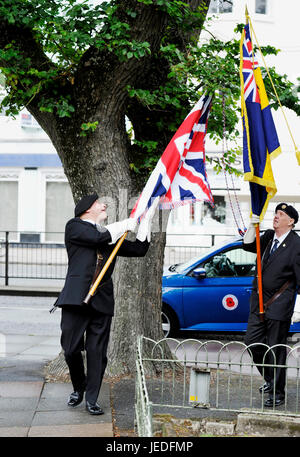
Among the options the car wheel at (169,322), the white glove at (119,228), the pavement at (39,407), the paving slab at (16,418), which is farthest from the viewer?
the car wheel at (169,322)

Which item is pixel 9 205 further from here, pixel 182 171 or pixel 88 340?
pixel 88 340

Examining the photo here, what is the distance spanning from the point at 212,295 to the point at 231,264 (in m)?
0.67

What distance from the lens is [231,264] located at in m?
11.4

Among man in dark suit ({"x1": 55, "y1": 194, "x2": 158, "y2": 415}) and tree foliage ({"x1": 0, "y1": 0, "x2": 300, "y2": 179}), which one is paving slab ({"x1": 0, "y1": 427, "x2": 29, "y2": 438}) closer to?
man in dark suit ({"x1": 55, "y1": 194, "x2": 158, "y2": 415})

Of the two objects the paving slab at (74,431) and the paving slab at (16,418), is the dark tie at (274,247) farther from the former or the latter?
the paving slab at (16,418)

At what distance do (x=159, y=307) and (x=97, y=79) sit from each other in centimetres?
265

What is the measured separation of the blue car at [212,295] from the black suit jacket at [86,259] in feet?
16.0

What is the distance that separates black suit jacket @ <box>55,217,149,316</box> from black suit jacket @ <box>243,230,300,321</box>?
4.51 feet

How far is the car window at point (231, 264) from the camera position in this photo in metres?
11.3

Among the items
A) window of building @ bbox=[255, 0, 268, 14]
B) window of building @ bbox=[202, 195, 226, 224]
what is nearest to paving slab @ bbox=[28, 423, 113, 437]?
window of building @ bbox=[202, 195, 226, 224]

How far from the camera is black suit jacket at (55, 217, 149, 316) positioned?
20.0 ft

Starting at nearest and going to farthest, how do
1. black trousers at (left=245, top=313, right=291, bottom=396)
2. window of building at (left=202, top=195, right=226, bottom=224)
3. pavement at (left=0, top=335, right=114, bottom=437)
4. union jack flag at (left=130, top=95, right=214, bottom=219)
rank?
pavement at (left=0, top=335, right=114, bottom=437) < union jack flag at (left=130, top=95, right=214, bottom=219) < black trousers at (left=245, top=313, right=291, bottom=396) < window of building at (left=202, top=195, right=226, bottom=224)

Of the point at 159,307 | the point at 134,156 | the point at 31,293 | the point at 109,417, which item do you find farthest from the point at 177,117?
the point at 31,293

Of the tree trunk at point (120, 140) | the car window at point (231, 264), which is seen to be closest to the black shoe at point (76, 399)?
the tree trunk at point (120, 140)
